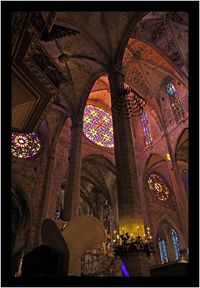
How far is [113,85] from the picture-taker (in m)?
11.8

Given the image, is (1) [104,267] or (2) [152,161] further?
(2) [152,161]

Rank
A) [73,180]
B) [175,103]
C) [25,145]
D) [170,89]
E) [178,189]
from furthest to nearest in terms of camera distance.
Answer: [170,89] → [175,103] → [25,145] → [178,189] → [73,180]

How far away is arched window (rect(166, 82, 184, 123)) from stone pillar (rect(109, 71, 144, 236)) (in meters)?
7.50

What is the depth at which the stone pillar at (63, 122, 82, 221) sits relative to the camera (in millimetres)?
11789

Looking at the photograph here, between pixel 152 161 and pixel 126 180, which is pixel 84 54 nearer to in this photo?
pixel 126 180

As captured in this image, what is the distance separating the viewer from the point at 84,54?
14.5 meters

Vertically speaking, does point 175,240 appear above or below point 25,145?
below

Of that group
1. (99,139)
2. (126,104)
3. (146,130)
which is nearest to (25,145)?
(99,139)

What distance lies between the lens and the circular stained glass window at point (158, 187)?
20.7m

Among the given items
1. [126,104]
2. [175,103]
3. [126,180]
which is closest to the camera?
[126,180]

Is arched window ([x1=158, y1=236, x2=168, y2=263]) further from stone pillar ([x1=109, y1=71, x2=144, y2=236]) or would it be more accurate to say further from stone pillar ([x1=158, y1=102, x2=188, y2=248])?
stone pillar ([x1=109, y1=71, x2=144, y2=236])

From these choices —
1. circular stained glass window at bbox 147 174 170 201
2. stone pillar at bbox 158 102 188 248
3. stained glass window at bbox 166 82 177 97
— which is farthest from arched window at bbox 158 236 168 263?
stained glass window at bbox 166 82 177 97

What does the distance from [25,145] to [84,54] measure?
769cm

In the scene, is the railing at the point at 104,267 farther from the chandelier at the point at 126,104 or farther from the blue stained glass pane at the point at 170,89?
the blue stained glass pane at the point at 170,89
